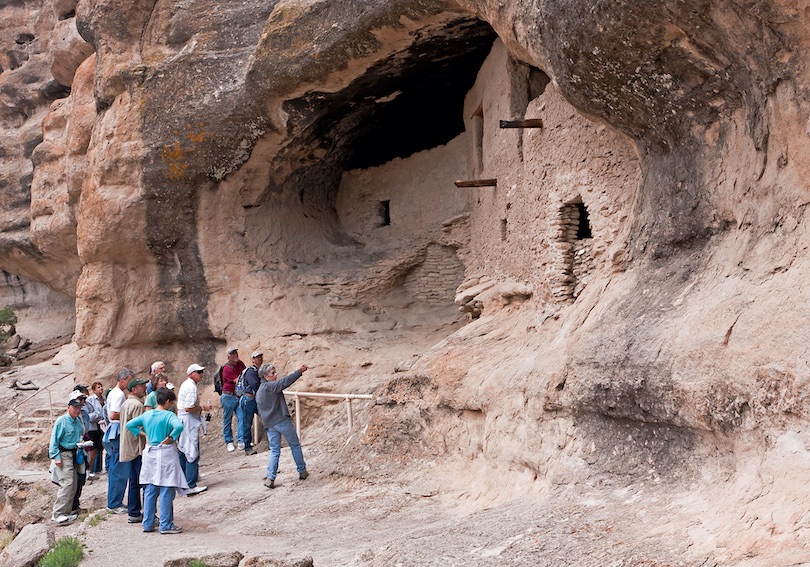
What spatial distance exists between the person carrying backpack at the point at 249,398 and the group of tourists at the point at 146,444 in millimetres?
1034

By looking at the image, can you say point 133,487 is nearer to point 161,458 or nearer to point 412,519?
point 161,458

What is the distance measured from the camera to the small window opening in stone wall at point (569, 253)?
7.93m

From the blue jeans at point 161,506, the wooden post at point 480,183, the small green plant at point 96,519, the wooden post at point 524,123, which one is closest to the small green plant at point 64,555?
the blue jeans at point 161,506

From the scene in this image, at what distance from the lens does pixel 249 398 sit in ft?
33.1

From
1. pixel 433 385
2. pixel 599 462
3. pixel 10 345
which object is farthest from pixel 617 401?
pixel 10 345

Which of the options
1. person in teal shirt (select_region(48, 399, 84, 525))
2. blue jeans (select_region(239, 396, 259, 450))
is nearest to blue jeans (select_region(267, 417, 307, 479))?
person in teal shirt (select_region(48, 399, 84, 525))

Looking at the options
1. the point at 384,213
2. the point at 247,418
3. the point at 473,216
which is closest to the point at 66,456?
the point at 247,418

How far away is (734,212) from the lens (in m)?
5.53

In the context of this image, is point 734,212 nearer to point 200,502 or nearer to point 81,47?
point 200,502

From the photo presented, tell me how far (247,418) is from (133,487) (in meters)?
2.95

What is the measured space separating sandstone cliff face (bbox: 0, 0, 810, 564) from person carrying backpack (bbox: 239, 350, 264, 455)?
5.36ft

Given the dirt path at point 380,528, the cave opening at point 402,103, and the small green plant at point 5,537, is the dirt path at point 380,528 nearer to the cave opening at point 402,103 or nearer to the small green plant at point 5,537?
the small green plant at point 5,537

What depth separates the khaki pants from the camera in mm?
7691

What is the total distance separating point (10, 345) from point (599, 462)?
19496mm
